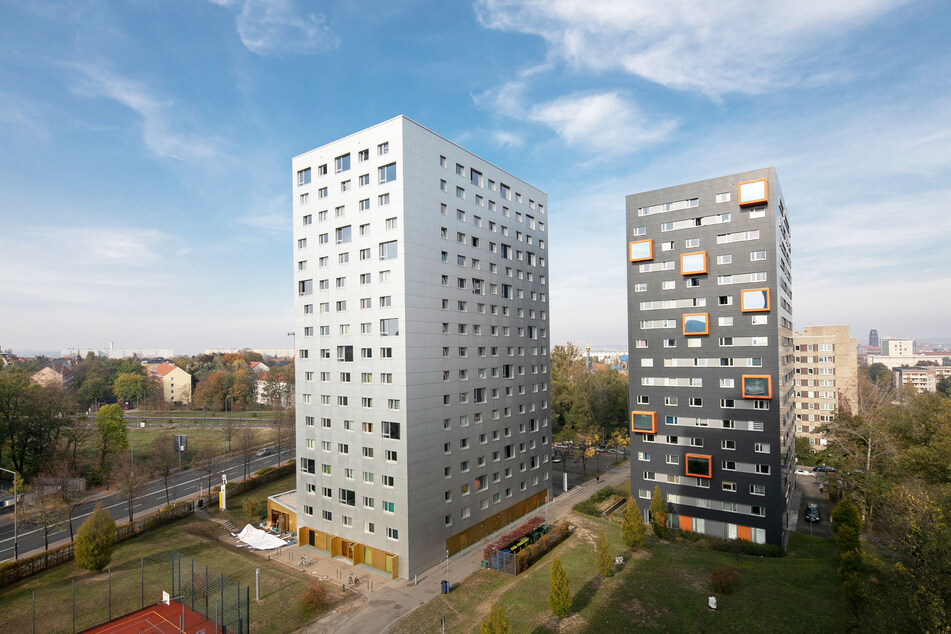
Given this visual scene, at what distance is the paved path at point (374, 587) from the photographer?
26.1m

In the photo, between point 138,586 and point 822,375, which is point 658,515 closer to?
point 138,586

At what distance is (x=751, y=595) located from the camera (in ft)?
89.8

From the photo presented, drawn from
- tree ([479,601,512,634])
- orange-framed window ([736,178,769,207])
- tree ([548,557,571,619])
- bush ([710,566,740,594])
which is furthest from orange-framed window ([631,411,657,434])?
tree ([479,601,512,634])

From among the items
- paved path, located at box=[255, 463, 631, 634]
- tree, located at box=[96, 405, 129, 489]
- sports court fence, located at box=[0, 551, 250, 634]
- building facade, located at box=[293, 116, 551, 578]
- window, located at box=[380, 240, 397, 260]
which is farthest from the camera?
tree, located at box=[96, 405, 129, 489]

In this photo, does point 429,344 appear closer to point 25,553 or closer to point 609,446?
point 25,553

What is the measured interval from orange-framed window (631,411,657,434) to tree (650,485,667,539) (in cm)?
509

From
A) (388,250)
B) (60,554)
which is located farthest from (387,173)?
(60,554)

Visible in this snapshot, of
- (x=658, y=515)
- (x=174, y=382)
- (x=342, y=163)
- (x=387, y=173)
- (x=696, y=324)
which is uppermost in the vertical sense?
(x=342, y=163)

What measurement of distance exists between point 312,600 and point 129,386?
119 m

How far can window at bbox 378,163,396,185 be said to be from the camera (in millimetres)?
33094

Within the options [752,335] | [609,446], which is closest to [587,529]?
[752,335]

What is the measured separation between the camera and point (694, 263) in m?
38.8

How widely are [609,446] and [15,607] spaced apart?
69.9 meters

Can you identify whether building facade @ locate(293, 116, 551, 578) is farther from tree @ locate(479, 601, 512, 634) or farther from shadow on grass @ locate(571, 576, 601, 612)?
tree @ locate(479, 601, 512, 634)
